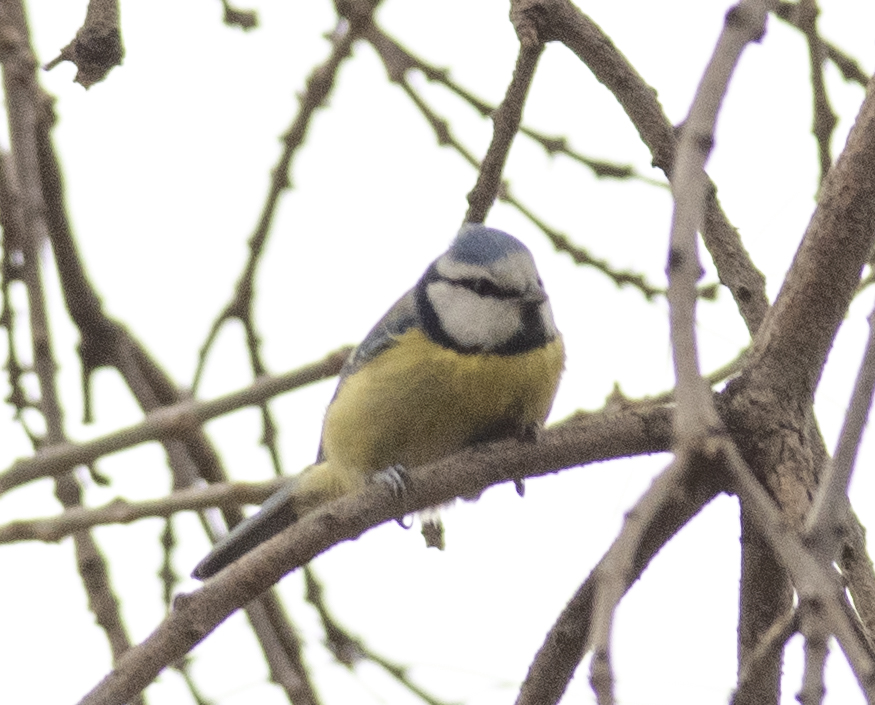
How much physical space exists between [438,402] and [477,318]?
29 centimetres

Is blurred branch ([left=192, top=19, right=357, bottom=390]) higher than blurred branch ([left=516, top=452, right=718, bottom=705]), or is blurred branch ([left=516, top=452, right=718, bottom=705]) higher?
blurred branch ([left=192, top=19, right=357, bottom=390])

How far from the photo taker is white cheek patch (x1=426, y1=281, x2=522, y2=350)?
3389 mm

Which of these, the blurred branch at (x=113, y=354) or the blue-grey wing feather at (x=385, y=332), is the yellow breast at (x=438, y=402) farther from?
the blurred branch at (x=113, y=354)

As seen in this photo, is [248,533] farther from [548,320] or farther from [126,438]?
[126,438]

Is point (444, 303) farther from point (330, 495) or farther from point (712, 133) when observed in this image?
point (712, 133)

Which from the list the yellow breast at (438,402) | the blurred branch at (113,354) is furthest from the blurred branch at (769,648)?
the blurred branch at (113,354)

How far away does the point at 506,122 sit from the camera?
9.97ft

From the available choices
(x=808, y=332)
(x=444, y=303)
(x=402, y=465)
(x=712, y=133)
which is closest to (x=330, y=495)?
(x=402, y=465)

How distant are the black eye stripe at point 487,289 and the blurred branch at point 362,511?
2.64ft

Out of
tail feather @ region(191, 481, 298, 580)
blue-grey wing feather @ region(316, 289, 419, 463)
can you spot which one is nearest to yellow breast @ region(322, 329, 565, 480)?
blue-grey wing feather @ region(316, 289, 419, 463)

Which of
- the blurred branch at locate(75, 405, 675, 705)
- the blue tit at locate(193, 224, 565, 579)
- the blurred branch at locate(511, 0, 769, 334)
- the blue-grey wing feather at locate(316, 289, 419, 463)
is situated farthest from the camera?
the blue-grey wing feather at locate(316, 289, 419, 463)

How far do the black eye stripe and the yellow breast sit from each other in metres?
0.18

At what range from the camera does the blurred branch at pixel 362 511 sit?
213 cm

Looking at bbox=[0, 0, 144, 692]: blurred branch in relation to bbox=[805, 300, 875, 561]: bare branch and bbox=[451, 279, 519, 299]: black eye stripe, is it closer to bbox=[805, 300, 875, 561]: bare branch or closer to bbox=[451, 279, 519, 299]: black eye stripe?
bbox=[451, 279, 519, 299]: black eye stripe
